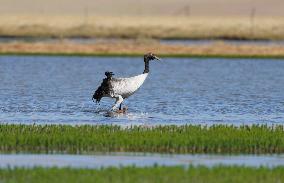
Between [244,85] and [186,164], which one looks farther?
[244,85]

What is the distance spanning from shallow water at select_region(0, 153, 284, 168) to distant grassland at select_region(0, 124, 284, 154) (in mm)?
619

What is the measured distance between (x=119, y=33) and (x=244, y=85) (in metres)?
61.5

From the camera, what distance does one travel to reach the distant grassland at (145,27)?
→ 10725 cm

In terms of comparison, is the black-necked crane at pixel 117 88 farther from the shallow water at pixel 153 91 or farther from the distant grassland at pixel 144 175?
the distant grassland at pixel 144 175

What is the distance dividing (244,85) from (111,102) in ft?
36.2

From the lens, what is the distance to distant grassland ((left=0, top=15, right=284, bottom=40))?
107 metres

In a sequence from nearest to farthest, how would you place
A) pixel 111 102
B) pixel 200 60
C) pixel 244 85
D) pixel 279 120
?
1. pixel 279 120
2. pixel 111 102
3. pixel 244 85
4. pixel 200 60

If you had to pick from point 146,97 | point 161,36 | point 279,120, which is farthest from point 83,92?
point 161,36

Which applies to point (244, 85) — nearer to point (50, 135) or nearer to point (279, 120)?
point (279, 120)

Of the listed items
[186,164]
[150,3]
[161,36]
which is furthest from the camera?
[150,3]

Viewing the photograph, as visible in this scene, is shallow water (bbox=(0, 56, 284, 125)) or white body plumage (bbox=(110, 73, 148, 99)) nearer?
shallow water (bbox=(0, 56, 284, 125))

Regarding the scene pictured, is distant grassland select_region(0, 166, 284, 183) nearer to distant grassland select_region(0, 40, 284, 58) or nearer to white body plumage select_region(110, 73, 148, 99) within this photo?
white body plumage select_region(110, 73, 148, 99)

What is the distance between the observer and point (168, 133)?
25.3 m

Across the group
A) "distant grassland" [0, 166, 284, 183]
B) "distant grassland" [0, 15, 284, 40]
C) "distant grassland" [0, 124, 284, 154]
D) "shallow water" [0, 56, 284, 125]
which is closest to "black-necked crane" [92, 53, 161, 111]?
"shallow water" [0, 56, 284, 125]
